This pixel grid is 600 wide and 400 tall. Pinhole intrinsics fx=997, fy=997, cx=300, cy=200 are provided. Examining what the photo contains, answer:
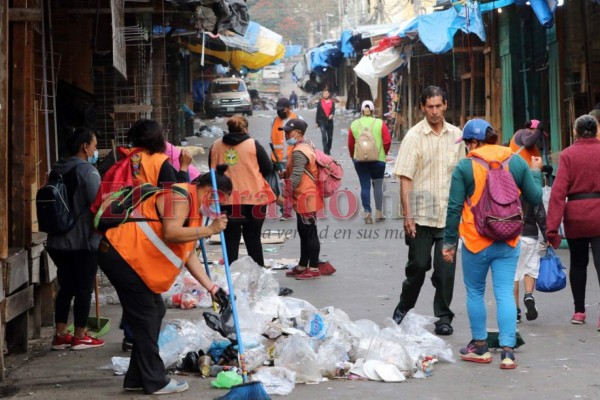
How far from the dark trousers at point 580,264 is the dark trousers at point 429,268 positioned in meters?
1.16

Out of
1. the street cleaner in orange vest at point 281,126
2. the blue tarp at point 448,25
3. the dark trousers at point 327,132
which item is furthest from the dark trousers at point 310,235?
the dark trousers at point 327,132

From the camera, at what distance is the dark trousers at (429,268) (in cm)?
830

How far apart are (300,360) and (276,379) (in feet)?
0.84

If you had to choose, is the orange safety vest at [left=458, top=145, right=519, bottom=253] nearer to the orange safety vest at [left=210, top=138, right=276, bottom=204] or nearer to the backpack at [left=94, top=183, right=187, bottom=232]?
the backpack at [left=94, top=183, right=187, bottom=232]

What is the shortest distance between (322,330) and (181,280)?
9.68ft

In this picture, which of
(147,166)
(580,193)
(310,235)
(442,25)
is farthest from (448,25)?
(147,166)

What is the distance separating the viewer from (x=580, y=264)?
871 cm

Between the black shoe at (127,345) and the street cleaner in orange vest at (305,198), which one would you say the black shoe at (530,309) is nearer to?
the street cleaner in orange vest at (305,198)

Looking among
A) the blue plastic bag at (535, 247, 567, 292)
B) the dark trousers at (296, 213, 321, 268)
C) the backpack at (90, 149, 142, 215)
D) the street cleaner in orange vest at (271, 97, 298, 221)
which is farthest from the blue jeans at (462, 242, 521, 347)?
the street cleaner in orange vest at (271, 97, 298, 221)

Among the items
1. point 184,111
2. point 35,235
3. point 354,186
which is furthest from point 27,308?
point 184,111

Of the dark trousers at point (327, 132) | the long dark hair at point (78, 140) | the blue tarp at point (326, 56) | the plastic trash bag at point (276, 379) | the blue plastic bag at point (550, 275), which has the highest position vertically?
the blue tarp at point (326, 56)

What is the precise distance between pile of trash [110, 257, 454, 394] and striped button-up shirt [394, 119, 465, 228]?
906 millimetres

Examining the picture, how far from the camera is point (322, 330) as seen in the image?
7645 millimetres

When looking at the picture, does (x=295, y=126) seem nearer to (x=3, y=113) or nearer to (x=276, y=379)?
(x=3, y=113)
